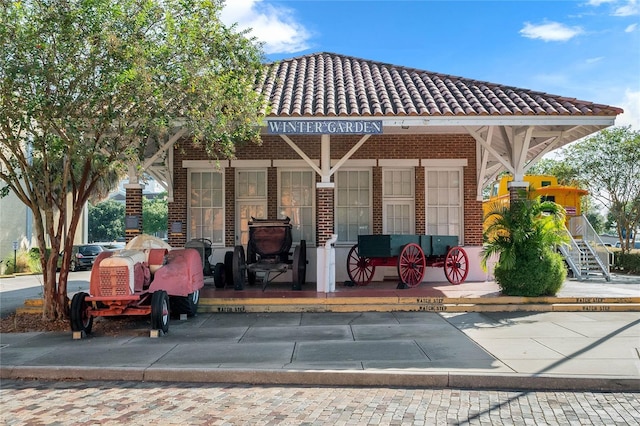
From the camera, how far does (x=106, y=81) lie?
8.48 meters

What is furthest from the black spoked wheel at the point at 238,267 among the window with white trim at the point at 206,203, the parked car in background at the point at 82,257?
the parked car in background at the point at 82,257

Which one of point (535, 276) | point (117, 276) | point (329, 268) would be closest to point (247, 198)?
point (329, 268)

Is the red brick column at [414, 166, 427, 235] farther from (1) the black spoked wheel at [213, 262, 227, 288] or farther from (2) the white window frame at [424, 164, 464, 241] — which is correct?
(1) the black spoked wheel at [213, 262, 227, 288]

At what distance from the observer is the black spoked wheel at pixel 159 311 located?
339 inches

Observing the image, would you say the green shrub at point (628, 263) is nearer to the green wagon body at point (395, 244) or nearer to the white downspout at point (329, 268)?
the green wagon body at point (395, 244)

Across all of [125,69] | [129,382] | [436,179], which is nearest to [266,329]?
[129,382]

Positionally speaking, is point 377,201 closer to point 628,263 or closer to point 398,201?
point 398,201

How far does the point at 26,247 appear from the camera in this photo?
27.9 metres

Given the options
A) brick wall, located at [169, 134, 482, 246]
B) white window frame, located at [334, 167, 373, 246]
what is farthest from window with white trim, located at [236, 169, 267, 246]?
white window frame, located at [334, 167, 373, 246]

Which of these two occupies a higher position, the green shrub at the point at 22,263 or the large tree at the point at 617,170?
the large tree at the point at 617,170

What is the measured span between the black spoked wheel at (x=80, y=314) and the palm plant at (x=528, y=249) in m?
7.90

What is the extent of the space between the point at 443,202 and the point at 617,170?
14446 millimetres

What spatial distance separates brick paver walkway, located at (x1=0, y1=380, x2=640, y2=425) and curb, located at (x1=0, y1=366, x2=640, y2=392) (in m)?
0.15

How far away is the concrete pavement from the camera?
20.6 feet
